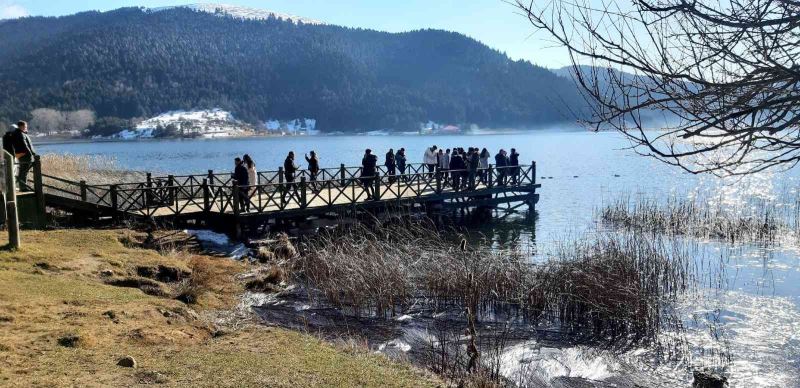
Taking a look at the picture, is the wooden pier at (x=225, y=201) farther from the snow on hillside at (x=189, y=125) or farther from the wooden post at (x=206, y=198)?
the snow on hillside at (x=189, y=125)

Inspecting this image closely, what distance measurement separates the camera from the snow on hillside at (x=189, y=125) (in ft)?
501


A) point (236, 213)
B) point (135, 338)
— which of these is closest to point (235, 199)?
point (236, 213)

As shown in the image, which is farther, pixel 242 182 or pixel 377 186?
pixel 377 186

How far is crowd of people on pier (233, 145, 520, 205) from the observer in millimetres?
19577

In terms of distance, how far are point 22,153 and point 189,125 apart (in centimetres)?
15610

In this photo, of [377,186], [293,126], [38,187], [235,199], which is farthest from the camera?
[293,126]

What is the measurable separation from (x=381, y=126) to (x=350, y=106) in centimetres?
1284

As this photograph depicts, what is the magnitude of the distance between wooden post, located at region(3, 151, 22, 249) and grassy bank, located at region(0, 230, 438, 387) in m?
0.28

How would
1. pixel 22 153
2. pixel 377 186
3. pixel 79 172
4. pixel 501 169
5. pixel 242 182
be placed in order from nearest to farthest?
pixel 22 153, pixel 242 182, pixel 377 186, pixel 501 169, pixel 79 172

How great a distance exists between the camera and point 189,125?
162 metres

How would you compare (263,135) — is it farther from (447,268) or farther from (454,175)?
(447,268)

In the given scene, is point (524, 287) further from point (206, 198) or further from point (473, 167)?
point (473, 167)

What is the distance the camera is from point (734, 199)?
3020 centimetres

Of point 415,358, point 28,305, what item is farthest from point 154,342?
point 415,358
